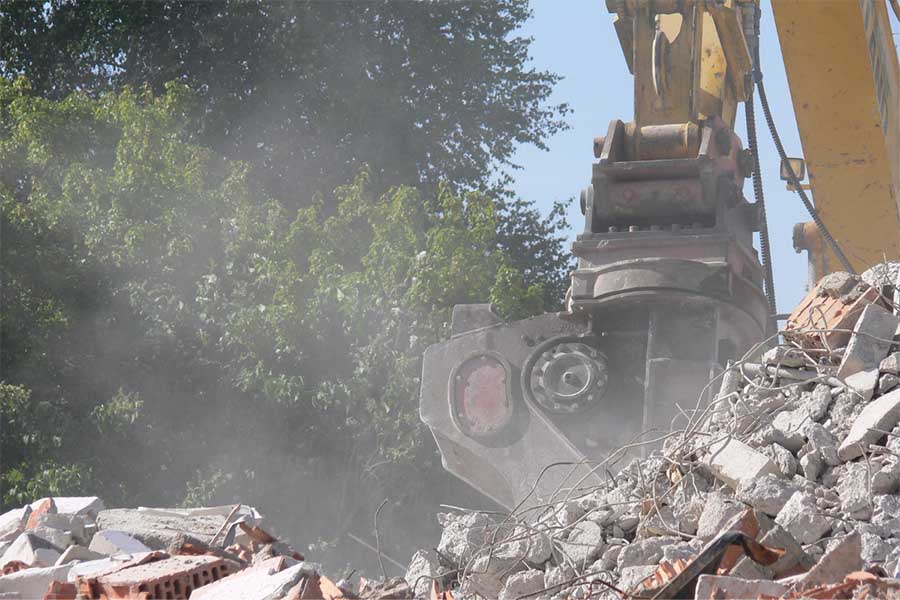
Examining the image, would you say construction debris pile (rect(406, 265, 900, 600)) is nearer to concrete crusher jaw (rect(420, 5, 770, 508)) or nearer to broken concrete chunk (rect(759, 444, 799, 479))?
broken concrete chunk (rect(759, 444, 799, 479))

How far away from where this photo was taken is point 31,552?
6188 millimetres

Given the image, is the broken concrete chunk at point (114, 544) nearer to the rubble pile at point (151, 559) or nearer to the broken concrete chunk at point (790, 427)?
the rubble pile at point (151, 559)

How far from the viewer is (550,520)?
5.76 meters

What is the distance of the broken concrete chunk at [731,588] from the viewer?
3932 millimetres

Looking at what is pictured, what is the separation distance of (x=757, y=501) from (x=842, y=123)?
4.60m

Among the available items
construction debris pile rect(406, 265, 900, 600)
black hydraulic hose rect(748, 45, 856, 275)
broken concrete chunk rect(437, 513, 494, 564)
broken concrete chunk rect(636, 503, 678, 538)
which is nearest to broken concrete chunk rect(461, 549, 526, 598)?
construction debris pile rect(406, 265, 900, 600)

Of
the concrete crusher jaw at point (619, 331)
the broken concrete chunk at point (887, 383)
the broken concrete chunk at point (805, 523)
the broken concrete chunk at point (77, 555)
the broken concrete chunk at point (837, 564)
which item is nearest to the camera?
the broken concrete chunk at point (837, 564)

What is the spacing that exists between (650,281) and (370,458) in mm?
7119

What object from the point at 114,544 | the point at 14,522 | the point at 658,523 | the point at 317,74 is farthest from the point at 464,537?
the point at 317,74

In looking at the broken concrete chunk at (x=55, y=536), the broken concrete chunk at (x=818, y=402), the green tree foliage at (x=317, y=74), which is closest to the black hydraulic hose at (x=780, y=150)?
the broken concrete chunk at (x=818, y=402)

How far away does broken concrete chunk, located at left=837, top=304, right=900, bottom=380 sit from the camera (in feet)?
18.6

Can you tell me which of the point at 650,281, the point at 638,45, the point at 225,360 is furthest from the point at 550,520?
the point at 225,360

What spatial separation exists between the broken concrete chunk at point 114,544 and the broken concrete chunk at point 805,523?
106 inches

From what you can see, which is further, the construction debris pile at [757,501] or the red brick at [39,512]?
the red brick at [39,512]
